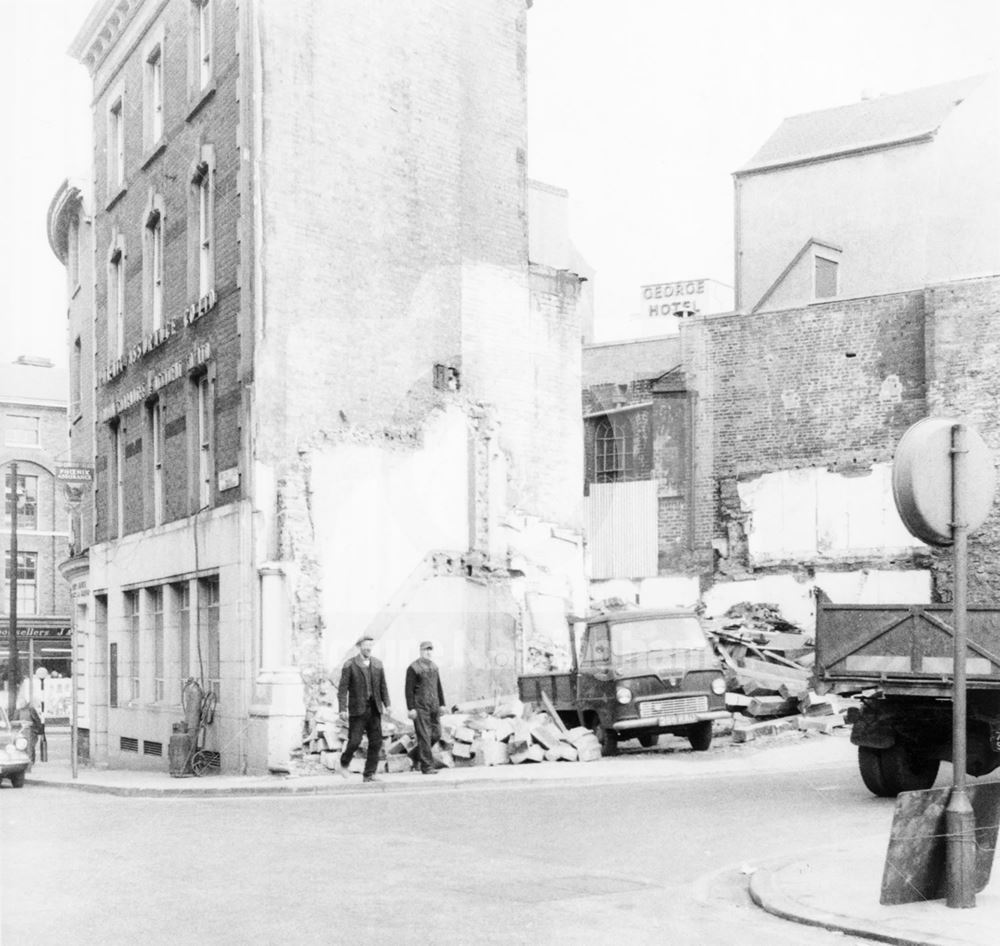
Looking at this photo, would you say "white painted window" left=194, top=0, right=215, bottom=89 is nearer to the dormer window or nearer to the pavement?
the pavement

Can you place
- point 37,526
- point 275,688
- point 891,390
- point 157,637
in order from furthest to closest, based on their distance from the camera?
point 37,526 < point 891,390 < point 157,637 < point 275,688

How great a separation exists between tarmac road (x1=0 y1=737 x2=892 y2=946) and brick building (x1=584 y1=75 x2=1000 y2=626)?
634 inches

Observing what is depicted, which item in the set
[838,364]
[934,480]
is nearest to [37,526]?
[838,364]

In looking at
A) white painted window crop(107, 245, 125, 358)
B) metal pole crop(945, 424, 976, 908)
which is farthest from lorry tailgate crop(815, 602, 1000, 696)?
white painted window crop(107, 245, 125, 358)

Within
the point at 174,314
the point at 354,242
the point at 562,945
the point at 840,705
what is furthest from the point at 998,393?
the point at 562,945

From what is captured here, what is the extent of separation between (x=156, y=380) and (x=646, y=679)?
1136 centimetres

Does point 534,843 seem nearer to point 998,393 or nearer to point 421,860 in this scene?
point 421,860

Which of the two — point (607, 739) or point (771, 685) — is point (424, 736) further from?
point (771, 685)

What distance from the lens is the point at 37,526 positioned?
57281 mm

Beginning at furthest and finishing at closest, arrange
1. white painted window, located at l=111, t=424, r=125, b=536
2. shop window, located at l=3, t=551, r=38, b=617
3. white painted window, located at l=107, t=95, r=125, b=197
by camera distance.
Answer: shop window, located at l=3, t=551, r=38, b=617 → white painted window, located at l=107, t=95, r=125, b=197 → white painted window, located at l=111, t=424, r=125, b=536

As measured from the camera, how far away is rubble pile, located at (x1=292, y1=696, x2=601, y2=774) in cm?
1991

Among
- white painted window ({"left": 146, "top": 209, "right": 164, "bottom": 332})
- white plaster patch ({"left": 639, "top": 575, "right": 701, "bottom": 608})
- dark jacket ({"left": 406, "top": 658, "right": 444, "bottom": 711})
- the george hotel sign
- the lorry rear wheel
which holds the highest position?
white painted window ({"left": 146, "top": 209, "right": 164, "bottom": 332})

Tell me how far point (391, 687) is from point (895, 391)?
1475cm

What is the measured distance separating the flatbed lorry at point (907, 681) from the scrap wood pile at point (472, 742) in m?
6.43
